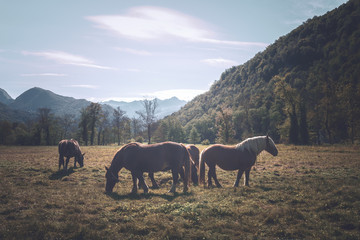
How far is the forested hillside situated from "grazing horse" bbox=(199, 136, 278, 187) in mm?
46141

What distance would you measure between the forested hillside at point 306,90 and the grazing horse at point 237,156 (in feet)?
151

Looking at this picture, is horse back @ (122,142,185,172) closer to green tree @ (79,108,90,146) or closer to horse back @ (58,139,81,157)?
horse back @ (58,139,81,157)

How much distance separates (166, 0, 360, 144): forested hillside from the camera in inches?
2046

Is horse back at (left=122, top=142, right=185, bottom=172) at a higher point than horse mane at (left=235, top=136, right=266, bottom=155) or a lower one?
lower

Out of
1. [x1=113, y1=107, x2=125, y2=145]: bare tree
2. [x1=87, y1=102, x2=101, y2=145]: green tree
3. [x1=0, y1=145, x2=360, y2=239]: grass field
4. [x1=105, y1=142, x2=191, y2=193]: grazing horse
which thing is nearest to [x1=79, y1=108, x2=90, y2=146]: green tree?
[x1=87, y1=102, x2=101, y2=145]: green tree

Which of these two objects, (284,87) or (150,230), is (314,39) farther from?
(150,230)

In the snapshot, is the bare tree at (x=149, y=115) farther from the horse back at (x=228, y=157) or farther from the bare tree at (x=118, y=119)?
the horse back at (x=228, y=157)

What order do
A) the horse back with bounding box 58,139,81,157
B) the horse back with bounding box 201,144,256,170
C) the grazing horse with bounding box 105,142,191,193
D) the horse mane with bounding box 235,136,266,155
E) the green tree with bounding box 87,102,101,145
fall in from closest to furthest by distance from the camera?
the grazing horse with bounding box 105,142,191,193
the horse back with bounding box 201,144,256,170
the horse mane with bounding box 235,136,266,155
the horse back with bounding box 58,139,81,157
the green tree with bounding box 87,102,101,145

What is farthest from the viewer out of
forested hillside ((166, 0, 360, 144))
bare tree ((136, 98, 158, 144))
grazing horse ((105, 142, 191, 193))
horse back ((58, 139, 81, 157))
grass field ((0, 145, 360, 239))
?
bare tree ((136, 98, 158, 144))

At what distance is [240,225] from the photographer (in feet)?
22.9

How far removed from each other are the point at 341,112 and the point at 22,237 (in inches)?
2540

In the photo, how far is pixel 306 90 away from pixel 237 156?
8685 cm

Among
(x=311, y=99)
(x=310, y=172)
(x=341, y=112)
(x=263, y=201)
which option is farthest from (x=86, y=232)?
(x=311, y=99)

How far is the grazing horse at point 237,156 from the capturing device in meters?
12.9
